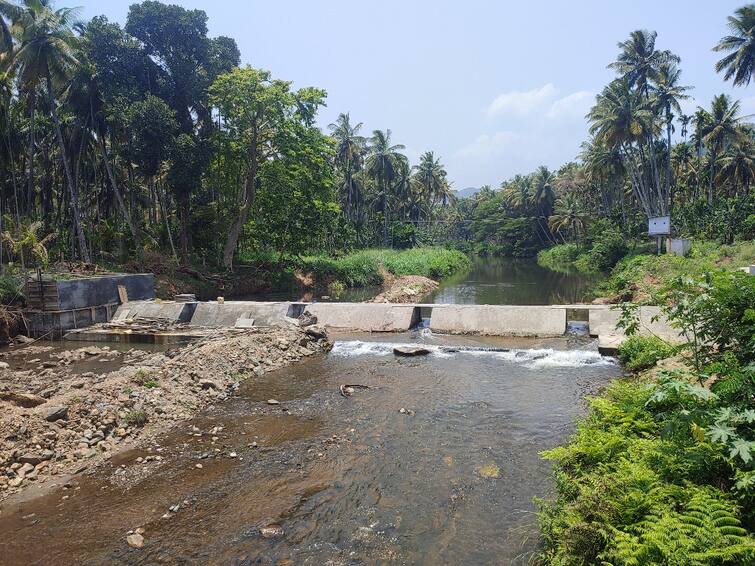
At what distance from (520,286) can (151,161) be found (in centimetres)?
2754

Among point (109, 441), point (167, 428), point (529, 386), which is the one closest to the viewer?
point (109, 441)

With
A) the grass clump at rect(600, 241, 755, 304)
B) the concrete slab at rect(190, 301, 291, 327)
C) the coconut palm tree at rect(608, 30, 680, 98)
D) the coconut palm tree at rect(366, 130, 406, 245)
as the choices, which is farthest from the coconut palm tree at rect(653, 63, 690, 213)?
the concrete slab at rect(190, 301, 291, 327)

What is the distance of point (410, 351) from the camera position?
53.3 ft

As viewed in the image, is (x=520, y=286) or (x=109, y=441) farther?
(x=520, y=286)

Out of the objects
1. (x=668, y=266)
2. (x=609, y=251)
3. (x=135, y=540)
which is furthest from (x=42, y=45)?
(x=609, y=251)

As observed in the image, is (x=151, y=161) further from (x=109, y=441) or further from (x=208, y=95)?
(x=109, y=441)

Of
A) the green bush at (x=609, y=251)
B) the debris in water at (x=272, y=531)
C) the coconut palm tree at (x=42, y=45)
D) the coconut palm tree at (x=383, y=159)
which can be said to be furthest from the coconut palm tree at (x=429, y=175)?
the debris in water at (x=272, y=531)

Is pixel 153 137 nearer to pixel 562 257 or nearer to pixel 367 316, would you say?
pixel 367 316

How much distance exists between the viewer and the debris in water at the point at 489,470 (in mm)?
8026

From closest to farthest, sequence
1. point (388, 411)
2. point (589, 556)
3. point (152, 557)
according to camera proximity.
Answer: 1. point (589, 556)
2. point (152, 557)
3. point (388, 411)

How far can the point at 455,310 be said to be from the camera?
66.4 ft

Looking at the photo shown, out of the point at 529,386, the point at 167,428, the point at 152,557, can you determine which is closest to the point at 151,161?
the point at 167,428

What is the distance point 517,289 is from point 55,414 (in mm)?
31943

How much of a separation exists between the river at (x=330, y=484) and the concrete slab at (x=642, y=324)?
3.41 meters
